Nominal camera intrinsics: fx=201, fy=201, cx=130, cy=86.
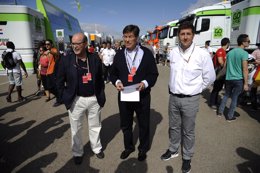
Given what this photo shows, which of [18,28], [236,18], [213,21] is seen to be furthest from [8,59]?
[213,21]

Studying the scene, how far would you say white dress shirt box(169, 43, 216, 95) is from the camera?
2.64 m

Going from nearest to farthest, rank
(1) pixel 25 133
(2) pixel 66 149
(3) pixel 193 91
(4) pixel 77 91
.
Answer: (3) pixel 193 91 → (4) pixel 77 91 → (2) pixel 66 149 → (1) pixel 25 133

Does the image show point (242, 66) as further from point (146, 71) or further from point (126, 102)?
point (126, 102)

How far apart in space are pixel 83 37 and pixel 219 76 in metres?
3.92

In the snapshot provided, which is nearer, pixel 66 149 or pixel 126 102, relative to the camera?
pixel 126 102

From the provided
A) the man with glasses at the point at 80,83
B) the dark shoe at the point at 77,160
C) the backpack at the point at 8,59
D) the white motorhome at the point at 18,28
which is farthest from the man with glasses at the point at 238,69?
the white motorhome at the point at 18,28

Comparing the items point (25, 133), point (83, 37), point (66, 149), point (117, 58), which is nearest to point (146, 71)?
point (117, 58)

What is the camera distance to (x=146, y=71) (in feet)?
9.74

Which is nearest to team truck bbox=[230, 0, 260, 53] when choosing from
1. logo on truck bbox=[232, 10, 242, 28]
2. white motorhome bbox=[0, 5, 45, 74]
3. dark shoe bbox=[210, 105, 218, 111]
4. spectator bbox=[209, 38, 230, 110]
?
logo on truck bbox=[232, 10, 242, 28]

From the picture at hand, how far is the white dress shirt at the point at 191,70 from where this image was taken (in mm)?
2639

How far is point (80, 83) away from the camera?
9.52 ft

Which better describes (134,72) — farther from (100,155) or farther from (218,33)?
(218,33)

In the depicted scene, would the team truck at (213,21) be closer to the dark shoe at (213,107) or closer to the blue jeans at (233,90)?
the dark shoe at (213,107)

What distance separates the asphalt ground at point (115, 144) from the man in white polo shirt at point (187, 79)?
1.96 feet
